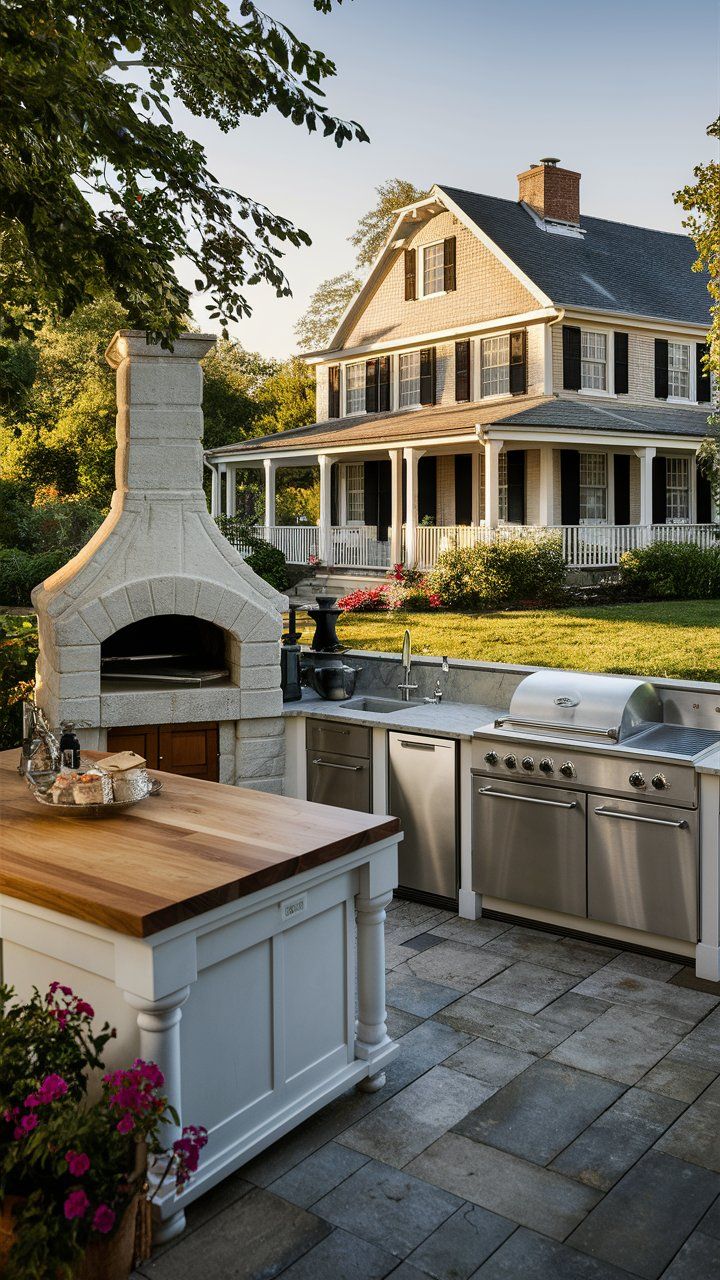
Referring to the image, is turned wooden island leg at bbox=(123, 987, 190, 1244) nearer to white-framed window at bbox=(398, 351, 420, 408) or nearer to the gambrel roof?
the gambrel roof

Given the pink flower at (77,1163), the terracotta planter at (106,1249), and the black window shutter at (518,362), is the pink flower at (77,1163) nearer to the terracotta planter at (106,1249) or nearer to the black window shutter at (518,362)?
the terracotta planter at (106,1249)

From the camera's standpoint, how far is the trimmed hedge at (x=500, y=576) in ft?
50.2

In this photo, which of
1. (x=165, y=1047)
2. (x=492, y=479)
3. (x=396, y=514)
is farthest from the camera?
(x=396, y=514)

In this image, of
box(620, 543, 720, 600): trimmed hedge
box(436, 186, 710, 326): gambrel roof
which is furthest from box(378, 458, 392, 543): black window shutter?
box(620, 543, 720, 600): trimmed hedge

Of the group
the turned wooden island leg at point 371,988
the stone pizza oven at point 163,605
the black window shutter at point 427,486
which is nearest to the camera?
the turned wooden island leg at point 371,988

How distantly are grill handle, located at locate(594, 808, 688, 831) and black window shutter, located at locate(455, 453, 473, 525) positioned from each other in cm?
1468

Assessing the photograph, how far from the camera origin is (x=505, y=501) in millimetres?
18766

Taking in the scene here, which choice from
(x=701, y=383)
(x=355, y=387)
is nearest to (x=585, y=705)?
(x=701, y=383)

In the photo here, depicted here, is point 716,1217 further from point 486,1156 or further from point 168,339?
point 168,339

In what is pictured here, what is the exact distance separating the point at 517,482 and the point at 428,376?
3497mm

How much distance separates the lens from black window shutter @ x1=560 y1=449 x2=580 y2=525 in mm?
18188

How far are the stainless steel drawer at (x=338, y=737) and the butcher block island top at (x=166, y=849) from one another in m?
1.99

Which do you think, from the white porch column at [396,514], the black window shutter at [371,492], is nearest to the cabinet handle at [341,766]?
the white porch column at [396,514]

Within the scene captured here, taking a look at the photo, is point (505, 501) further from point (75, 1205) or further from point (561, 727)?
point (75, 1205)
